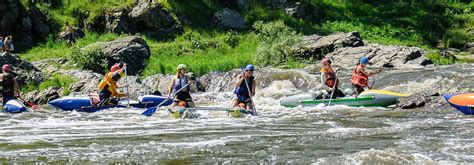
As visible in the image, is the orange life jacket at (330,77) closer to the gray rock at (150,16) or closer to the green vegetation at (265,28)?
the green vegetation at (265,28)

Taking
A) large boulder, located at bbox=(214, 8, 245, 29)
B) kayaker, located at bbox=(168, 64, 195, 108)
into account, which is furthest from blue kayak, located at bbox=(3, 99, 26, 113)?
large boulder, located at bbox=(214, 8, 245, 29)

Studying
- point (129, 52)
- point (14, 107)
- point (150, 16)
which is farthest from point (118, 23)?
point (14, 107)

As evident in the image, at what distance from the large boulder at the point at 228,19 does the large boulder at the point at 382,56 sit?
9.39m

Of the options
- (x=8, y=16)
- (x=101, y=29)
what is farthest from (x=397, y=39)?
(x=8, y=16)

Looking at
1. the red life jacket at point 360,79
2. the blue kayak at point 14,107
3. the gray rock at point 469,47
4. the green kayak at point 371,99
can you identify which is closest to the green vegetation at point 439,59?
the gray rock at point 469,47

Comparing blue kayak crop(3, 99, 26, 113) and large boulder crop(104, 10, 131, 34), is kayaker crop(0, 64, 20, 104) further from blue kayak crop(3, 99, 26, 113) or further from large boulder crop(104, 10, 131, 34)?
large boulder crop(104, 10, 131, 34)

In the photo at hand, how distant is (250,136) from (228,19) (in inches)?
1010

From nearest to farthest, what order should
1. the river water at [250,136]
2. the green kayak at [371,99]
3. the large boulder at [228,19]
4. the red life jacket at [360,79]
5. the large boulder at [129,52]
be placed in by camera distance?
the river water at [250,136]
the green kayak at [371,99]
the red life jacket at [360,79]
the large boulder at [129,52]
the large boulder at [228,19]

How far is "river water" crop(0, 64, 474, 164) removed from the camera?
8703 mm

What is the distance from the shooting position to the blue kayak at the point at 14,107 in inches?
673

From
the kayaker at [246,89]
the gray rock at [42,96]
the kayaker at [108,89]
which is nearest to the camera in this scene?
the kayaker at [246,89]

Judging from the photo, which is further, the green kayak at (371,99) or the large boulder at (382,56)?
the large boulder at (382,56)

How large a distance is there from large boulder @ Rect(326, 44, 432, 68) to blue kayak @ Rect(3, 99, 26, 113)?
13.5m

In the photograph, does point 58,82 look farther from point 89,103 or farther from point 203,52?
point 203,52
